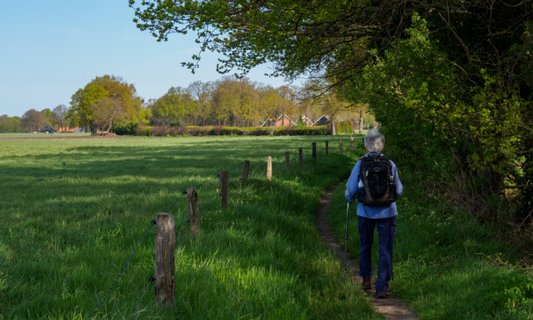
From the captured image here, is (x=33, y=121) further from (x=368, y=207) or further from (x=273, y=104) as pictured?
(x=368, y=207)

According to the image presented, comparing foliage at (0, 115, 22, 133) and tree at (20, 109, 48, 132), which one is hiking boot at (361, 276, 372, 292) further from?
foliage at (0, 115, 22, 133)

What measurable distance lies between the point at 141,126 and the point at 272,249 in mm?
102624

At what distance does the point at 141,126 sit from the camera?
345ft

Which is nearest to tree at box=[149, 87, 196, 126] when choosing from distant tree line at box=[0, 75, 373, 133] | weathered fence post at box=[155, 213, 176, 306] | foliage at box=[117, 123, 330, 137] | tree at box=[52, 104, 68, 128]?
distant tree line at box=[0, 75, 373, 133]

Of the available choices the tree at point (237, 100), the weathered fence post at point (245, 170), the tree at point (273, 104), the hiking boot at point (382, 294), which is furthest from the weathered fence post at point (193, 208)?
the tree at point (273, 104)

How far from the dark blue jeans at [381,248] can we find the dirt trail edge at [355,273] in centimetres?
21

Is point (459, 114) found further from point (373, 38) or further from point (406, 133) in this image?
point (373, 38)

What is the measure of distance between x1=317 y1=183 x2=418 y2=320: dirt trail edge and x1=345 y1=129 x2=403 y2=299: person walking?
0.62 ft

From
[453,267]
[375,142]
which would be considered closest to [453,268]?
[453,267]

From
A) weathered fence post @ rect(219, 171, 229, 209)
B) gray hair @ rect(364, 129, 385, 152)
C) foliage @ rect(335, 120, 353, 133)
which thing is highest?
foliage @ rect(335, 120, 353, 133)

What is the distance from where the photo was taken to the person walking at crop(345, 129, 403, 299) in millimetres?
5965

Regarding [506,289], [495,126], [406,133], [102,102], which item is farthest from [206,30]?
[102,102]

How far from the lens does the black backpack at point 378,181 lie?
19.5 ft

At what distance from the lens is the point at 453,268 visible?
650cm
